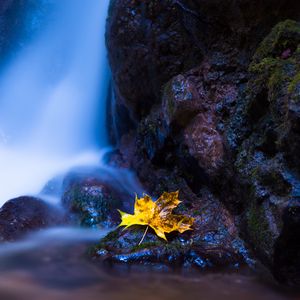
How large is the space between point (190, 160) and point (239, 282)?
5.14 feet

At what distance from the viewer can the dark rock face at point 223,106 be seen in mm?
2359

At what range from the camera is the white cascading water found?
27.3ft

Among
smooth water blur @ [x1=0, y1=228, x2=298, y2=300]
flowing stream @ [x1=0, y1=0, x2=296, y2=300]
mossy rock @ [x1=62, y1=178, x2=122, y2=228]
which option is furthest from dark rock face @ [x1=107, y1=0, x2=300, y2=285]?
mossy rock @ [x1=62, y1=178, x2=122, y2=228]

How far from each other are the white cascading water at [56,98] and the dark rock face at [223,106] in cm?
246

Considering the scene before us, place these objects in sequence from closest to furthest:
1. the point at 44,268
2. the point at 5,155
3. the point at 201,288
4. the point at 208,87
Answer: the point at 201,288, the point at 44,268, the point at 208,87, the point at 5,155

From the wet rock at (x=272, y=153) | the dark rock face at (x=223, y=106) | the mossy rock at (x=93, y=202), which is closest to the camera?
the wet rock at (x=272, y=153)

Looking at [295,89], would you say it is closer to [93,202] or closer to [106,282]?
[106,282]

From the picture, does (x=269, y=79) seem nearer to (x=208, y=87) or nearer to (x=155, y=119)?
(x=208, y=87)

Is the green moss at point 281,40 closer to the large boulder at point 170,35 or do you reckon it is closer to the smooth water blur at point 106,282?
the large boulder at point 170,35

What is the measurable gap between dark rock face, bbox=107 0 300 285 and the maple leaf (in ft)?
1.11

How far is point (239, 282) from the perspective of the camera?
2.24m

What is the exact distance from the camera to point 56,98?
9883mm

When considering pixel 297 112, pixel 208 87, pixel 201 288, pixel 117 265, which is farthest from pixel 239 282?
pixel 208 87

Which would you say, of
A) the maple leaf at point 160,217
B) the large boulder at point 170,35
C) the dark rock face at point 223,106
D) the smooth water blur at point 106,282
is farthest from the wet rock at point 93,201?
the large boulder at point 170,35
